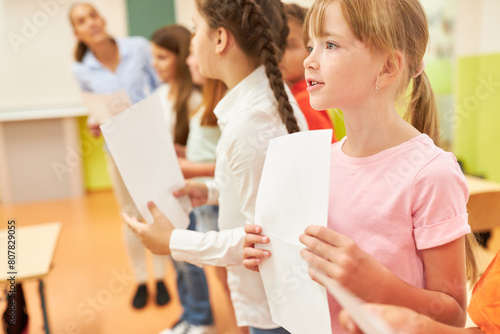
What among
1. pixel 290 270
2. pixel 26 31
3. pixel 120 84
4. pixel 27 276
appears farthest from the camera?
pixel 26 31

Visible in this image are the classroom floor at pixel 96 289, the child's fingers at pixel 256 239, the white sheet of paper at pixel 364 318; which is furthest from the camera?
the classroom floor at pixel 96 289

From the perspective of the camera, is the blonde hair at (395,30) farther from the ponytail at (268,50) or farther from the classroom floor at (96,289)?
the classroom floor at (96,289)

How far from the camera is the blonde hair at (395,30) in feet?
2.16

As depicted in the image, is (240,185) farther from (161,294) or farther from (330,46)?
(161,294)

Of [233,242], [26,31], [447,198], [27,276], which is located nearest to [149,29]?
[26,31]

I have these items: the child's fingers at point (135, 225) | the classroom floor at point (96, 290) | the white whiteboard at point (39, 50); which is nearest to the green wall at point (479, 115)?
the classroom floor at point (96, 290)

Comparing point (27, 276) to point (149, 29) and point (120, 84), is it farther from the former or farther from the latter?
point (149, 29)

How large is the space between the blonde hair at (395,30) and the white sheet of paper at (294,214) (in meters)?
0.16

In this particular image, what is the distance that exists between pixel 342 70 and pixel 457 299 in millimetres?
382

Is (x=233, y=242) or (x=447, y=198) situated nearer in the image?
(x=447, y=198)

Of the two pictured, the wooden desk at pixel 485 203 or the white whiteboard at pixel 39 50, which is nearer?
the wooden desk at pixel 485 203

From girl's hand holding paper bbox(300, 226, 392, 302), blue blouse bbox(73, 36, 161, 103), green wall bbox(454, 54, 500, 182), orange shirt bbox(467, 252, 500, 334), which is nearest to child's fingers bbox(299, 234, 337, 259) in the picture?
girl's hand holding paper bbox(300, 226, 392, 302)

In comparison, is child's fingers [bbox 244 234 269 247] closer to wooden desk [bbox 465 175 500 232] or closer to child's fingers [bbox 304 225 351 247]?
child's fingers [bbox 304 225 351 247]

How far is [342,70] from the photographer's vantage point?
669mm
